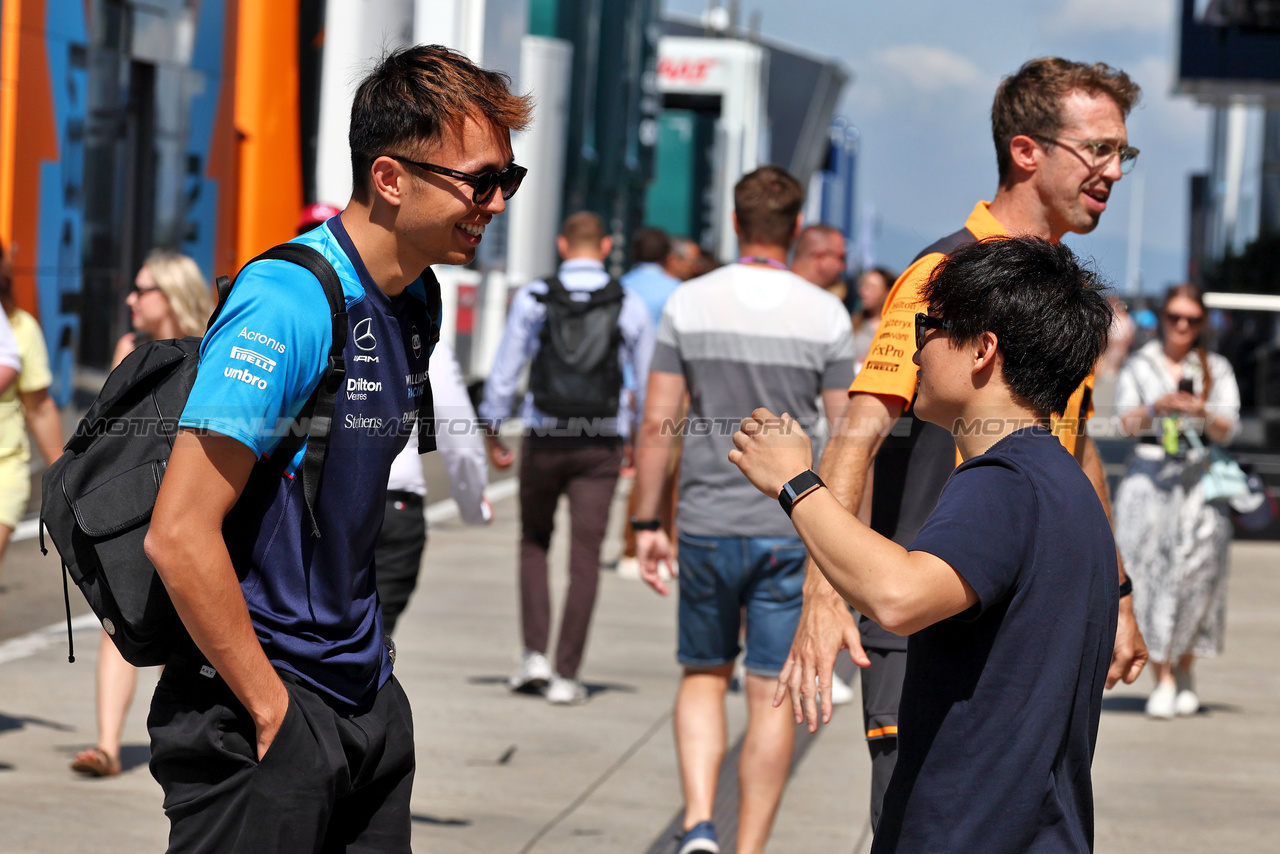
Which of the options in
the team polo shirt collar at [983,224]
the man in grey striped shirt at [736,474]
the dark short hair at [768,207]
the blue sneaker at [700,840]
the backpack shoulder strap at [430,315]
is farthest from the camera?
the dark short hair at [768,207]

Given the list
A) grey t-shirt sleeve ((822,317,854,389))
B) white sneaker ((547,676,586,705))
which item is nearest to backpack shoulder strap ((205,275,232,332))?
grey t-shirt sleeve ((822,317,854,389))

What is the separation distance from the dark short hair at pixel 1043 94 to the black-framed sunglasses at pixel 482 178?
5.33 ft

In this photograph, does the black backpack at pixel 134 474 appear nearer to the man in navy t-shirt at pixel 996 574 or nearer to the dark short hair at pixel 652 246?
the man in navy t-shirt at pixel 996 574

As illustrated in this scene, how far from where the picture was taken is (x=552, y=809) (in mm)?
5617

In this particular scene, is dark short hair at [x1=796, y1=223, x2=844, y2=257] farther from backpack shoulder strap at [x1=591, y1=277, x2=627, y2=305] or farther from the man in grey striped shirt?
the man in grey striped shirt

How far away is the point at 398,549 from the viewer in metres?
5.15

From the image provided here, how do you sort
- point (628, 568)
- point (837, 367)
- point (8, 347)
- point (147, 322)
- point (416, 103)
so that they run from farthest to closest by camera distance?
point (628, 568) < point (8, 347) < point (147, 322) < point (837, 367) < point (416, 103)

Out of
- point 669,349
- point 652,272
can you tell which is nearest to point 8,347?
point 669,349

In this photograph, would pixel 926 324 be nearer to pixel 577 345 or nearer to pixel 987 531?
pixel 987 531

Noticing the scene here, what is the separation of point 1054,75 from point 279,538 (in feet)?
7.92

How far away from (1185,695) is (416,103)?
6.22m

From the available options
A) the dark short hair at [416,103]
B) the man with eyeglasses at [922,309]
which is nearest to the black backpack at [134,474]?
the dark short hair at [416,103]

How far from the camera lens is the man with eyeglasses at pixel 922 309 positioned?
3637 millimetres

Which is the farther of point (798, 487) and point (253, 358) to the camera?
point (798, 487)
